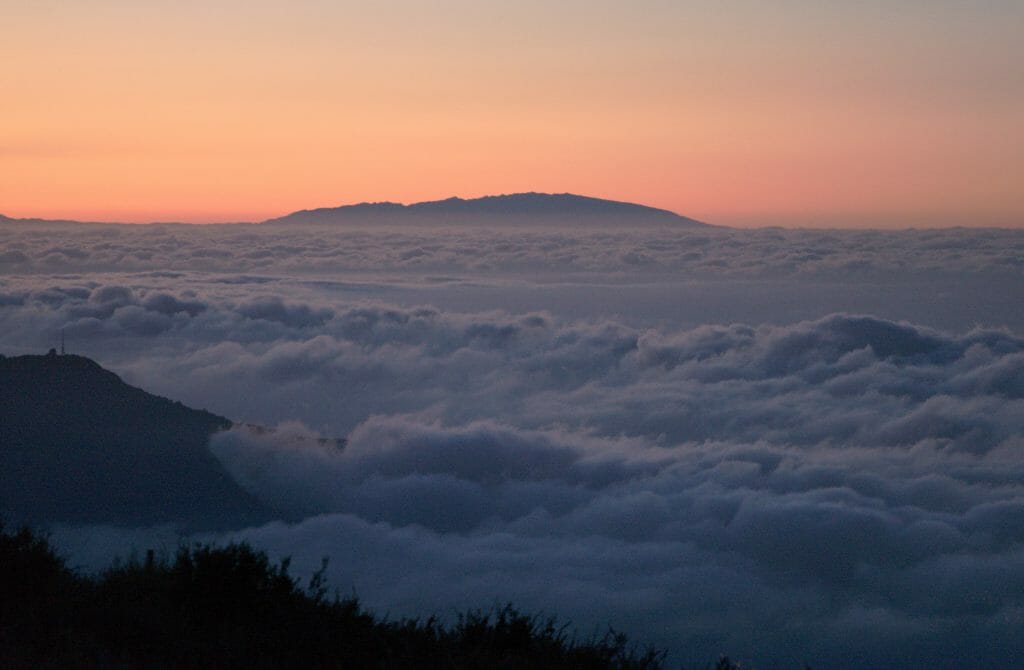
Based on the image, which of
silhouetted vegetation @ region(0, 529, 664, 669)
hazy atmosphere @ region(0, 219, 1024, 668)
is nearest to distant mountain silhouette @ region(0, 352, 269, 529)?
hazy atmosphere @ region(0, 219, 1024, 668)

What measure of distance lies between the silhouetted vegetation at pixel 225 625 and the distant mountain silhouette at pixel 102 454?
61886 millimetres

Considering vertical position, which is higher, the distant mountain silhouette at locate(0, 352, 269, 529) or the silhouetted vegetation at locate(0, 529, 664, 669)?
the silhouetted vegetation at locate(0, 529, 664, 669)

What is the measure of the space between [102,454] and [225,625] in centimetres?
8287

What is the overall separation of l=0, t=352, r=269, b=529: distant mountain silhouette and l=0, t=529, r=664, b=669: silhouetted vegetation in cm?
6189

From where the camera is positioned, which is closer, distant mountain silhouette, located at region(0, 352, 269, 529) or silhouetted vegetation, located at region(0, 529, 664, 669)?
silhouetted vegetation, located at region(0, 529, 664, 669)

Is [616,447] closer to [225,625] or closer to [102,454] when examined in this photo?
[102,454]

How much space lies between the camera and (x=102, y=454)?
277ft

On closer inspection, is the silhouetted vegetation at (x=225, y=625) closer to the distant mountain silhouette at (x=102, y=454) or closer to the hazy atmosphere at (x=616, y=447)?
the hazy atmosphere at (x=616, y=447)

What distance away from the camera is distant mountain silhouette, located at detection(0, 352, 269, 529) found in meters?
74.2

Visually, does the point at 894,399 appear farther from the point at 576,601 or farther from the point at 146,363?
the point at 146,363

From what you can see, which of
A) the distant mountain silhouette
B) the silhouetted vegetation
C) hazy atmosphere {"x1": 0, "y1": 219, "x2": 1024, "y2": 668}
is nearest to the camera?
the silhouetted vegetation

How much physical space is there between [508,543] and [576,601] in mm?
15919

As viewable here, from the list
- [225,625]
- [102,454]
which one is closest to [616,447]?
[102,454]

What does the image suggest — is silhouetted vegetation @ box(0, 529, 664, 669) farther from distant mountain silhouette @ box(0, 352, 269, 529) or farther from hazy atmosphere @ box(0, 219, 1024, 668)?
distant mountain silhouette @ box(0, 352, 269, 529)
